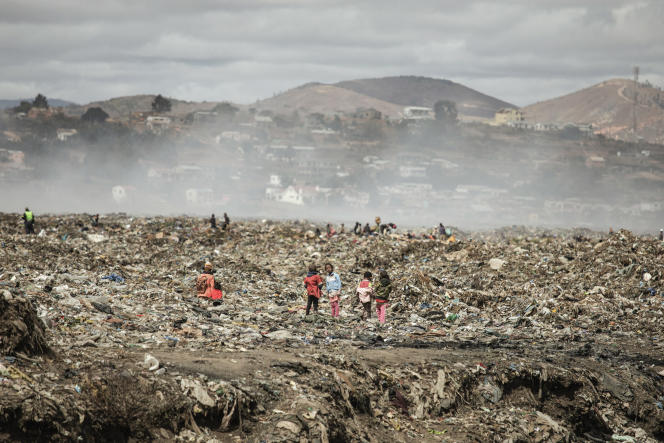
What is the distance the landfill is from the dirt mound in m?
0.02

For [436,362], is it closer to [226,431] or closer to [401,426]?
[401,426]

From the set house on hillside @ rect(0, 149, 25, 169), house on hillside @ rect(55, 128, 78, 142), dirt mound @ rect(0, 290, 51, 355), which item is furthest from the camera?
house on hillside @ rect(55, 128, 78, 142)

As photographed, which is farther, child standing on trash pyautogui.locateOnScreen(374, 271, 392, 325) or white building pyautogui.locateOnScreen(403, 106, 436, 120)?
white building pyautogui.locateOnScreen(403, 106, 436, 120)

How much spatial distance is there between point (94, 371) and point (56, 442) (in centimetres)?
102

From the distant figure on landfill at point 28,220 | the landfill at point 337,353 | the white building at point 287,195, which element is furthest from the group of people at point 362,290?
the white building at point 287,195

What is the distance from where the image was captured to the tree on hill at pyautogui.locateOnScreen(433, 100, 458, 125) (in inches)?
7328

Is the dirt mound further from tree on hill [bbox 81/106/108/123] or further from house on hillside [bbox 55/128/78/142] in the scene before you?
tree on hill [bbox 81/106/108/123]

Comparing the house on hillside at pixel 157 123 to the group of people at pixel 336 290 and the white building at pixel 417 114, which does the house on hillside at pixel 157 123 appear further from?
the group of people at pixel 336 290

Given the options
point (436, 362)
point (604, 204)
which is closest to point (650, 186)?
point (604, 204)

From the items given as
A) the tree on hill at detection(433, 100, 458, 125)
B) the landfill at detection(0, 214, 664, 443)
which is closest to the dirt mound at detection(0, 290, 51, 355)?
the landfill at detection(0, 214, 664, 443)

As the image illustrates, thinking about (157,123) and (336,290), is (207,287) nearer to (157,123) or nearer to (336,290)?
(336,290)

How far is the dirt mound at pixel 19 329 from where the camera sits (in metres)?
6.50

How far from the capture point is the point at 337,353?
9.12 m

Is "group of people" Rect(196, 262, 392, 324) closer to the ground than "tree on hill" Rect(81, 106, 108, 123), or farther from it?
closer to the ground
